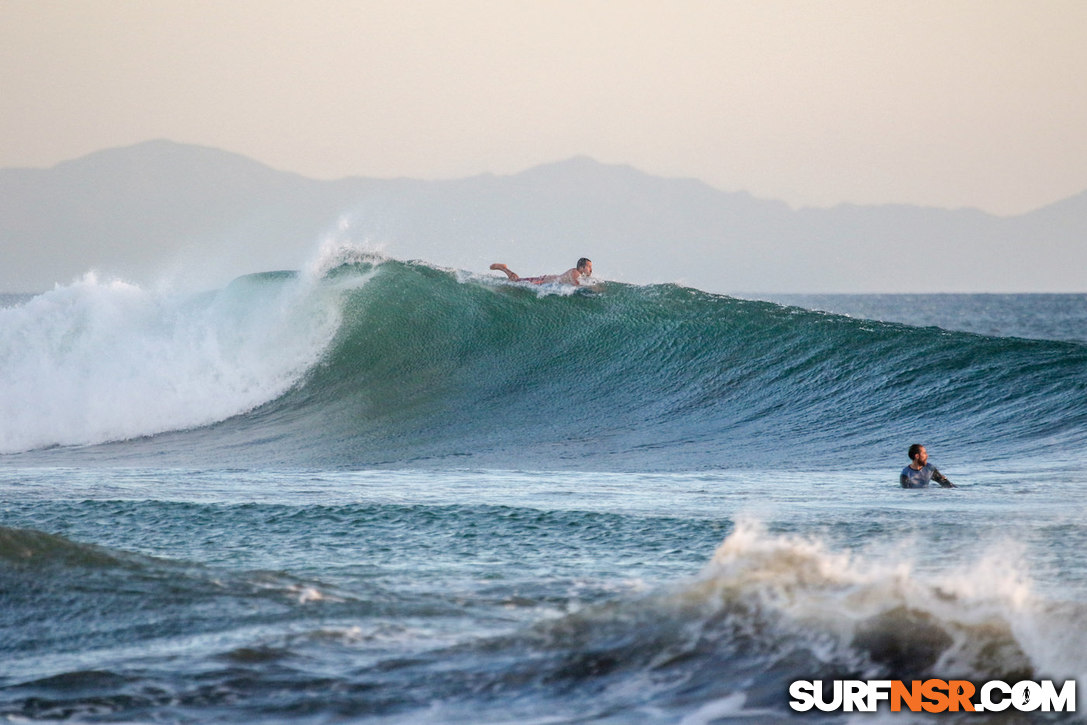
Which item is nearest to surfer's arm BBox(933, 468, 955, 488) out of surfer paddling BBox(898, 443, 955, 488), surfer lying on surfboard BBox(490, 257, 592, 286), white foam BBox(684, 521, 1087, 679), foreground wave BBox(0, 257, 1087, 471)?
surfer paddling BBox(898, 443, 955, 488)

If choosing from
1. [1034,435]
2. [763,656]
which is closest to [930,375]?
[1034,435]

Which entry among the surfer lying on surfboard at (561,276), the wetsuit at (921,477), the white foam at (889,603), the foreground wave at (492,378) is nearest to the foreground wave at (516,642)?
the white foam at (889,603)

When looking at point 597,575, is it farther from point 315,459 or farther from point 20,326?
point 20,326

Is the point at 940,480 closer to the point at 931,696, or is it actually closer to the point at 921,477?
the point at 921,477

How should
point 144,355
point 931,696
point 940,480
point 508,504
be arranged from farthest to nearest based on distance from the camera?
point 144,355
point 940,480
point 508,504
point 931,696

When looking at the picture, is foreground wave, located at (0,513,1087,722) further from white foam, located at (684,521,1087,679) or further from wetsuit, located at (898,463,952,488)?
wetsuit, located at (898,463,952,488)

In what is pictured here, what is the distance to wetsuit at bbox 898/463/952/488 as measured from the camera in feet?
28.7

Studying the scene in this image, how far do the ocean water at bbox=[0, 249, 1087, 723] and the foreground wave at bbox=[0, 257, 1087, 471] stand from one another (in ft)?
0.19

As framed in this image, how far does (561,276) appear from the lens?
59.3ft

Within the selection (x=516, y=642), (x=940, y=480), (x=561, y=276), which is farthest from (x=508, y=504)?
(x=561, y=276)

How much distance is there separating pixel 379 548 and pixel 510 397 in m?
8.46

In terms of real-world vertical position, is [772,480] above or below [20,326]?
below

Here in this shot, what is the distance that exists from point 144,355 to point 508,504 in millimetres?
9802

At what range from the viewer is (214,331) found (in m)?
16.9
